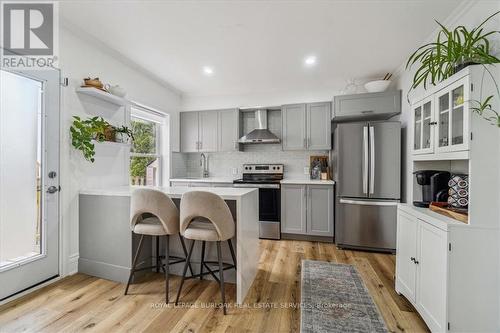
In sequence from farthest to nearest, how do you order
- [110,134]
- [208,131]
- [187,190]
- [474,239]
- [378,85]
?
[208,131] → [378,85] → [110,134] → [187,190] → [474,239]

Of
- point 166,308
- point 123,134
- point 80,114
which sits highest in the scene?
point 80,114

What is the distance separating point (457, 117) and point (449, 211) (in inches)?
26.4

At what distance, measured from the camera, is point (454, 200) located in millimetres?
1740

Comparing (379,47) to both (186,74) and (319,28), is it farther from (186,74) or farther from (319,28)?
(186,74)

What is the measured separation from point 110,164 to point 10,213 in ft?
3.46

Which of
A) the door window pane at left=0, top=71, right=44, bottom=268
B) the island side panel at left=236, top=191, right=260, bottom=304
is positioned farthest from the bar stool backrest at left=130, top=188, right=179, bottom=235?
the door window pane at left=0, top=71, right=44, bottom=268

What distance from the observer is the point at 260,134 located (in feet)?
13.6

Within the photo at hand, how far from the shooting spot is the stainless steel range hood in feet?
13.4

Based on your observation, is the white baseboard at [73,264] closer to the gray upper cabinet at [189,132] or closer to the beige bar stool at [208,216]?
the beige bar stool at [208,216]

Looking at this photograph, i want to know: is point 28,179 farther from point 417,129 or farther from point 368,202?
point 368,202

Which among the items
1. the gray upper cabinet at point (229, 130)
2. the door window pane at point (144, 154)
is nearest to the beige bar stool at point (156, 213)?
the door window pane at point (144, 154)

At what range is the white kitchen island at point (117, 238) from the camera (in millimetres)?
2281

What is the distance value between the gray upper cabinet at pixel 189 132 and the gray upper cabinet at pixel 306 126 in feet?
5.86

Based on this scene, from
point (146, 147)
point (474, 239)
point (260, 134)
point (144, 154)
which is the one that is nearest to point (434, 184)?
point (474, 239)
